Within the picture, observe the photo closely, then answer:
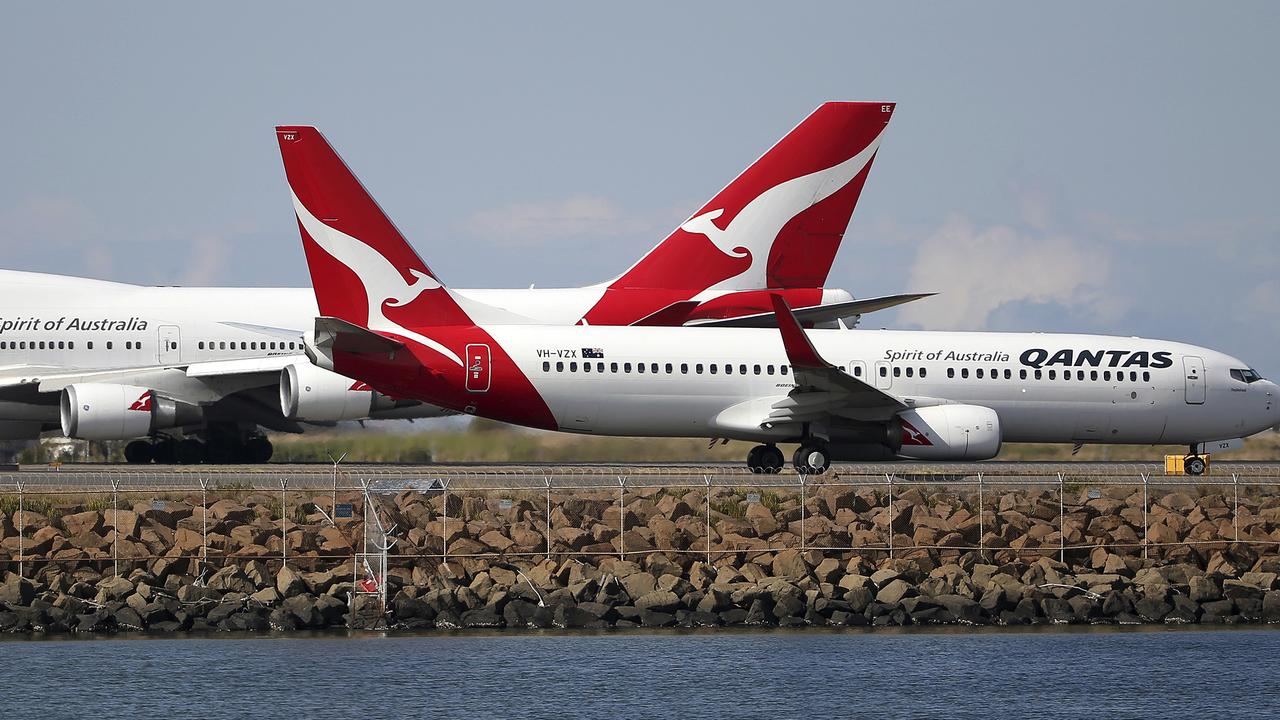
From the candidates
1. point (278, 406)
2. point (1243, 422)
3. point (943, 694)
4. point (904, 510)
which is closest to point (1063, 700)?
point (943, 694)

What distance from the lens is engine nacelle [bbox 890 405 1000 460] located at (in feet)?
128

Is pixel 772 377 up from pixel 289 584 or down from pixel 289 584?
up

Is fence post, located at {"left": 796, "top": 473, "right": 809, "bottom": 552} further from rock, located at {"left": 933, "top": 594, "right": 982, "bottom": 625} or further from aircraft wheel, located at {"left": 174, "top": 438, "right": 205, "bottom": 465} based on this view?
aircraft wheel, located at {"left": 174, "top": 438, "right": 205, "bottom": 465}

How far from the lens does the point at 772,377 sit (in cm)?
3991

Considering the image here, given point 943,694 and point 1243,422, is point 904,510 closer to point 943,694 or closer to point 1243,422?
point 943,694

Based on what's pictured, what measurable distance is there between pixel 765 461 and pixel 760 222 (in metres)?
8.48

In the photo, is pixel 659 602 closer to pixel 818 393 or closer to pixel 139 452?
pixel 818 393

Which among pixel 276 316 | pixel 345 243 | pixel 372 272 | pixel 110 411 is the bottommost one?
pixel 110 411

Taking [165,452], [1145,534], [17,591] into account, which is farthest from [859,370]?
[17,591]

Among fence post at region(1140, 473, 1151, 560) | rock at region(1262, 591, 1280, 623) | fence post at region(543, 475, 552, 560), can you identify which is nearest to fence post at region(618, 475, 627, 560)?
fence post at region(543, 475, 552, 560)

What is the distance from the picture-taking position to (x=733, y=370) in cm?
3978

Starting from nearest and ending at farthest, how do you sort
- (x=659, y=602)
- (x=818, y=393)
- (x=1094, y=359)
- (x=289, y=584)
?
(x=289, y=584) < (x=659, y=602) < (x=818, y=393) < (x=1094, y=359)

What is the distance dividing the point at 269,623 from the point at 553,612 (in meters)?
4.55

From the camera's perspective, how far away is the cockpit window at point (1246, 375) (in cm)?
4259
